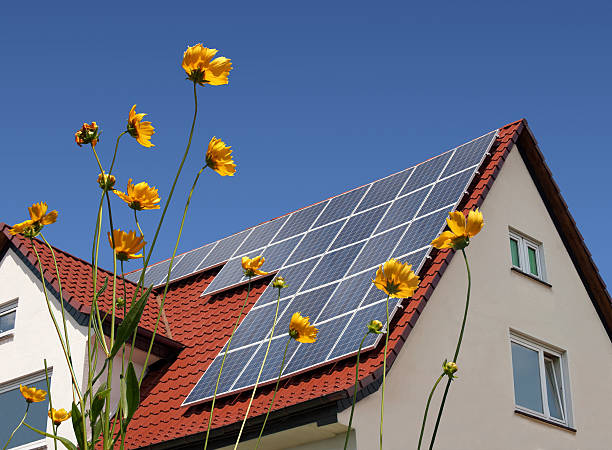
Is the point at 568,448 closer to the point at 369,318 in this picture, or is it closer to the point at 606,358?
the point at 606,358

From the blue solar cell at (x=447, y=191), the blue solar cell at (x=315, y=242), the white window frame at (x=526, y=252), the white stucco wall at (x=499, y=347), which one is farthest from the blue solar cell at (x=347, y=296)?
the white window frame at (x=526, y=252)

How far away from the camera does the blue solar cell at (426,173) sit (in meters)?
12.1

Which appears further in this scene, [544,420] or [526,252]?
[526,252]

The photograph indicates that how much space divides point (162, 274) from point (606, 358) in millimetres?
8228

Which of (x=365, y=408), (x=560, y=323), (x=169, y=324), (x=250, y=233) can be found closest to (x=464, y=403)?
(x=365, y=408)

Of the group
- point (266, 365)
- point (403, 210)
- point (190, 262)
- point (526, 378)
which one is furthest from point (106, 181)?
point (190, 262)

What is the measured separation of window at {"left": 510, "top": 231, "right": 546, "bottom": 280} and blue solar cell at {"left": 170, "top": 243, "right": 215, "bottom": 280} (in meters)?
6.04

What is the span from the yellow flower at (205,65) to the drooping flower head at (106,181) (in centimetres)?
40

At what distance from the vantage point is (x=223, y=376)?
9.84m

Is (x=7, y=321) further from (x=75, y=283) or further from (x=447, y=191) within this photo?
(x=447, y=191)

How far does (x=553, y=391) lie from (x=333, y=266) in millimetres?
3703

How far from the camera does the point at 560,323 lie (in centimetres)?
1212

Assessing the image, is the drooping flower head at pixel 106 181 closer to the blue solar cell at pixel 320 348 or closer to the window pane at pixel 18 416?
the blue solar cell at pixel 320 348

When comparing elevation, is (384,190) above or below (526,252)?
above
